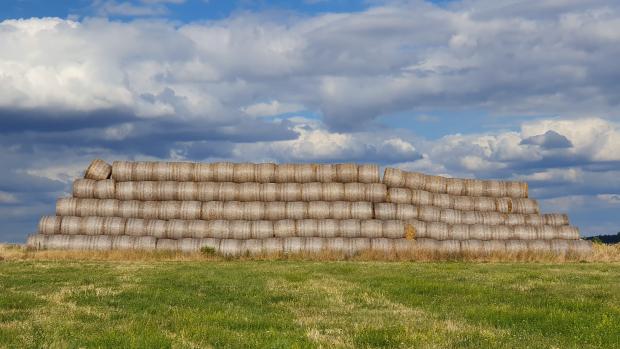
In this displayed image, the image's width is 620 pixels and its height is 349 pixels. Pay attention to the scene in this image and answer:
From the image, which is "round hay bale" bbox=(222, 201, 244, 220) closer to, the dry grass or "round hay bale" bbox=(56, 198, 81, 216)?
the dry grass

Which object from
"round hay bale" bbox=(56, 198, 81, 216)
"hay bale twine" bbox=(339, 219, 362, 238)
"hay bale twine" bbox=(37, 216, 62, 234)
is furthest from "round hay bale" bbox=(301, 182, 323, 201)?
"hay bale twine" bbox=(37, 216, 62, 234)

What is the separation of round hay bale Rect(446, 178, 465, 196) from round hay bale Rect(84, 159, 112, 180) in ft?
56.5

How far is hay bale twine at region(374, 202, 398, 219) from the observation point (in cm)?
3450

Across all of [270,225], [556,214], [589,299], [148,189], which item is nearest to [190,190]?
[148,189]

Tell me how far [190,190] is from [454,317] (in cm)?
2280

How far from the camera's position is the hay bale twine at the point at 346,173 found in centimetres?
3544

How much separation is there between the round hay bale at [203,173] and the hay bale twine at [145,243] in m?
4.03

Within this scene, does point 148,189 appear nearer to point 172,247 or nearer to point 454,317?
point 172,247

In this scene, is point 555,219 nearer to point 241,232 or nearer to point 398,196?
point 398,196

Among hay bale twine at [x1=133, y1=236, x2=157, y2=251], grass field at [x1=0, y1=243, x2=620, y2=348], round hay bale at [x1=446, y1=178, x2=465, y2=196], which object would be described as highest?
round hay bale at [x1=446, y1=178, x2=465, y2=196]

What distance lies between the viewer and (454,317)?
13555 mm

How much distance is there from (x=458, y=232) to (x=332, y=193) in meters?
6.41

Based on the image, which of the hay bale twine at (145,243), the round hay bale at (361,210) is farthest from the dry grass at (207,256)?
the round hay bale at (361,210)

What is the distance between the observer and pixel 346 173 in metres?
35.4
